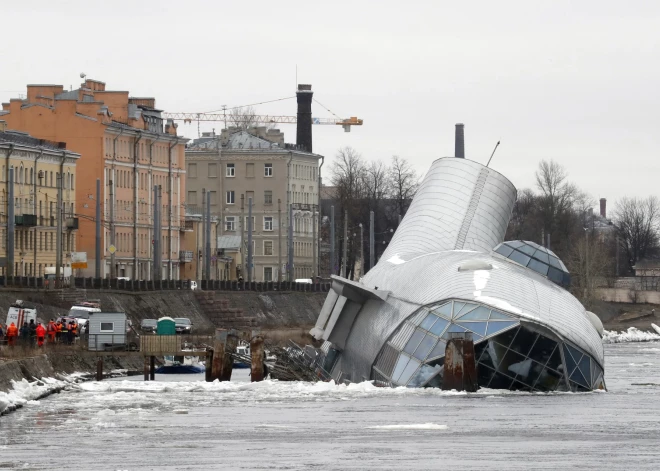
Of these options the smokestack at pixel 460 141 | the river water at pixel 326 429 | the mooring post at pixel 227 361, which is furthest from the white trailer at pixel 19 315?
the smokestack at pixel 460 141

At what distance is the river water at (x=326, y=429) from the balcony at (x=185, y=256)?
8672 cm

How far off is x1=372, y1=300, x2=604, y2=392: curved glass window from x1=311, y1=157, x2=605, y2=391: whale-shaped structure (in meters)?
0.03

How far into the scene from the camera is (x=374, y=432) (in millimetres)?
46969

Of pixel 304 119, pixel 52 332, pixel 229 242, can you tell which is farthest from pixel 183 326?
pixel 304 119

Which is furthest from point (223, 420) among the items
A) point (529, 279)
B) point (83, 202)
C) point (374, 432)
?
point (83, 202)

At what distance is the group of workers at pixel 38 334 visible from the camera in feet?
247

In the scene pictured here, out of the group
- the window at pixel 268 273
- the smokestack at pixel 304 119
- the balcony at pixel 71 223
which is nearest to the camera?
the balcony at pixel 71 223

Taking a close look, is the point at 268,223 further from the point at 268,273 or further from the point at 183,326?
the point at 183,326

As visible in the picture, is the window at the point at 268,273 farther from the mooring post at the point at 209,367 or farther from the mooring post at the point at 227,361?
the mooring post at the point at 227,361

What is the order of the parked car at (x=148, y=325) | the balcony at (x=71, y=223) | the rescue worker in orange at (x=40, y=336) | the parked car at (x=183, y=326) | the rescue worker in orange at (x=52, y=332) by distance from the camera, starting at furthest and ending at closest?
the balcony at (x=71, y=223) < the parked car at (x=183, y=326) < the parked car at (x=148, y=325) < the rescue worker in orange at (x=52, y=332) < the rescue worker in orange at (x=40, y=336)

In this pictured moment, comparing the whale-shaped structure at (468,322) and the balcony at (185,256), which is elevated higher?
the balcony at (185,256)

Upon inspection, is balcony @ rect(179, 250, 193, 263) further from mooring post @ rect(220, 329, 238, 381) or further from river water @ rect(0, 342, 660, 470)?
river water @ rect(0, 342, 660, 470)

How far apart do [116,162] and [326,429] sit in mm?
92450

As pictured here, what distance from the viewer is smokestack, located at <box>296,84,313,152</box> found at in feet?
620
